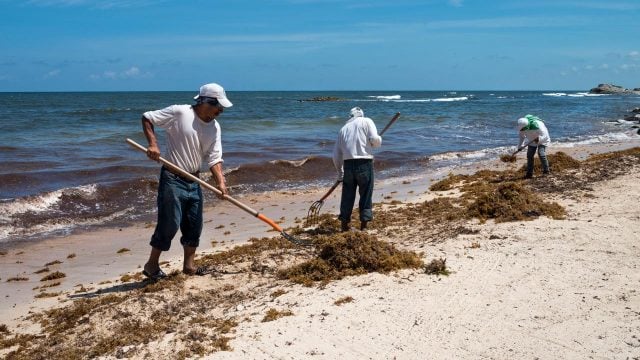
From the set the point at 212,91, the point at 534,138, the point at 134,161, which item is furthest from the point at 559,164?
the point at 134,161

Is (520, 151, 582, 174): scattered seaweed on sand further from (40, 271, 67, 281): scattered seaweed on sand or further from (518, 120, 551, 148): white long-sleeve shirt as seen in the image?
(40, 271, 67, 281): scattered seaweed on sand

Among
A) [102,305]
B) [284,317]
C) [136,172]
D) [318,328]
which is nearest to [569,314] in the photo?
[318,328]

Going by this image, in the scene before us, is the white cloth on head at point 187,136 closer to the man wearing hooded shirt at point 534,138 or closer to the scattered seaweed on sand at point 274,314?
the scattered seaweed on sand at point 274,314

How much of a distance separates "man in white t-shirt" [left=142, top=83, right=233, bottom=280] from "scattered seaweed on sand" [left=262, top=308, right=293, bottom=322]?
53.5 inches

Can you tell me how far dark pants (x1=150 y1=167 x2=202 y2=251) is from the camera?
16.8 ft

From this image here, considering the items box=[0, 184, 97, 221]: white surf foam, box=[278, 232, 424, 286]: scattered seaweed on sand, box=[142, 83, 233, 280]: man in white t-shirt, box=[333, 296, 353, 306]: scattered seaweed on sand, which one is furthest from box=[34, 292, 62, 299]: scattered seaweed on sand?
box=[0, 184, 97, 221]: white surf foam

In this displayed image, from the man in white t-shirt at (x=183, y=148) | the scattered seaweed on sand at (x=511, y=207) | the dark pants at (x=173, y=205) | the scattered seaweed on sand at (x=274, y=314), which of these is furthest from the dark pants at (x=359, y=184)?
the scattered seaweed on sand at (x=274, y=314)

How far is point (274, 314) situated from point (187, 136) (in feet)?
6.00

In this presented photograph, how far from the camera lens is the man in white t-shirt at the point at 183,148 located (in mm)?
5027

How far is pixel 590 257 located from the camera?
555 centimetres

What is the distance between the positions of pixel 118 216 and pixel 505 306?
7.41 m

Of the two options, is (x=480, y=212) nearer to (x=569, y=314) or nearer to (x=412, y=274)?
(x=412, y=274)

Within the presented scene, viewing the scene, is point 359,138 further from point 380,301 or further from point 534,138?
point 534,138

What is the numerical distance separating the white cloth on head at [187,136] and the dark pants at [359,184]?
6.96 feet
